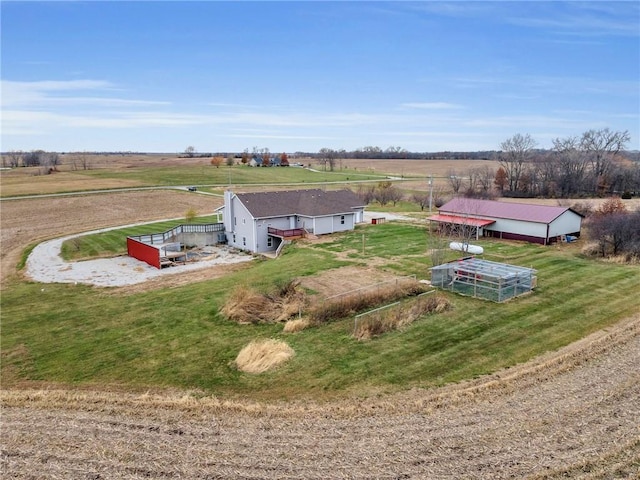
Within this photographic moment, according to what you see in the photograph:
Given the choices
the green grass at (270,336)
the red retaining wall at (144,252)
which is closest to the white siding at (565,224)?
the green grass at (270,336)

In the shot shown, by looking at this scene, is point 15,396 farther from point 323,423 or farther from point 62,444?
Answer: point 323,423

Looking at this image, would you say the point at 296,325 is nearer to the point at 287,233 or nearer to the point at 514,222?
the point at 287,233

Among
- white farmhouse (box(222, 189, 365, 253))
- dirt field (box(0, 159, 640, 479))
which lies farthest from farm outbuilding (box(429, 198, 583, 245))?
dirt field (box(0, 159, 640, 479))

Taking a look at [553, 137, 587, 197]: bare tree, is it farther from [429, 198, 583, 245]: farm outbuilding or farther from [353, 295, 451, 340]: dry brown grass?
[353, 295, 451, 340]: dry brown grass

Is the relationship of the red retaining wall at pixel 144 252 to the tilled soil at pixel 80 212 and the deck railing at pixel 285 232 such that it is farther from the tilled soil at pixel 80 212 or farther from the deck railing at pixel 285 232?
the deck railing at pixel 285 232

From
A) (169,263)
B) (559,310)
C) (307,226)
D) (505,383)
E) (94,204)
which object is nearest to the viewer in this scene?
(505,383)

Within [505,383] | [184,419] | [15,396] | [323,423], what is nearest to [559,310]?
[505,383]
